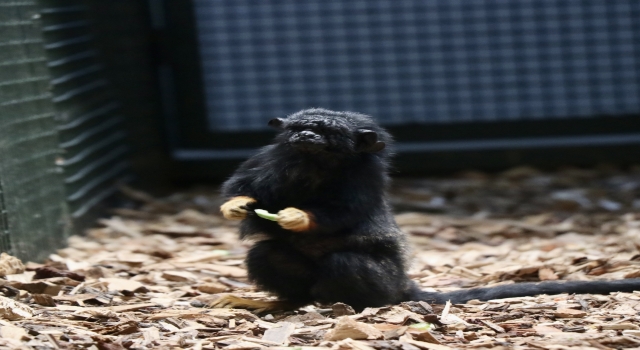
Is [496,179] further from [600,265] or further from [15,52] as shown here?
[15,52]

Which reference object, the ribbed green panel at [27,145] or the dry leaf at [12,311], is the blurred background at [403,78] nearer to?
the ribbed green panel at [27,145]

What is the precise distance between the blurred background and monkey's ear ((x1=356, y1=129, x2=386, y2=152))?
3438 mm

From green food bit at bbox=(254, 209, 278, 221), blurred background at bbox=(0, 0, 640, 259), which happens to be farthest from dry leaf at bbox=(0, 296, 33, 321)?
blurred background at bbox=(0, 0, 640, 259)

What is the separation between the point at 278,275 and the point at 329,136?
705 millimetres

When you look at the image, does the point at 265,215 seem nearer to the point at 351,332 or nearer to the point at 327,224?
the point at 327,224

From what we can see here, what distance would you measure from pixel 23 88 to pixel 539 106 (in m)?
4.72

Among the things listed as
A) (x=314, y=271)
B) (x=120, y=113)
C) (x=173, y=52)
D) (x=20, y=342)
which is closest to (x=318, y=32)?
(x=173, y=52)

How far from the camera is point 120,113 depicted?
7.30 metres

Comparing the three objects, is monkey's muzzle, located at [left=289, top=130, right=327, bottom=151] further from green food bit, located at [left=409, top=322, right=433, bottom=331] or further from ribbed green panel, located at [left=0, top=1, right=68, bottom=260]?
ribbed green panel, located at [left=0, top=1, right=68, bottom=260]

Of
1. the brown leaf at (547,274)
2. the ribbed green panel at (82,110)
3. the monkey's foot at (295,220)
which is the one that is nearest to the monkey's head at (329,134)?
the monkey's foot at (295,220)

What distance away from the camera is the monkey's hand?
406cm

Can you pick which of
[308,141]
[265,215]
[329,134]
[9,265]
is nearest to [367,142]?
[329,134]

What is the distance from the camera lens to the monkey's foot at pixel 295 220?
3.96 meters

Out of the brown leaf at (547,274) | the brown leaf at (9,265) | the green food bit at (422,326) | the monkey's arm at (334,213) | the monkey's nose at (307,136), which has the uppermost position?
the monkey's nose at (307,136)
